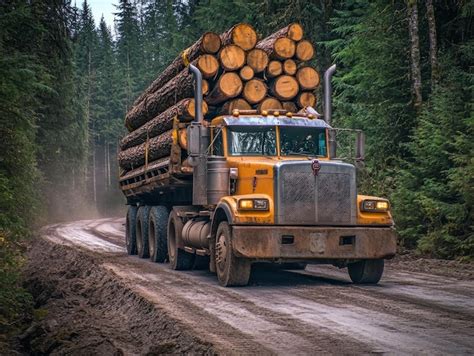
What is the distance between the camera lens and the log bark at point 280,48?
13992 mm

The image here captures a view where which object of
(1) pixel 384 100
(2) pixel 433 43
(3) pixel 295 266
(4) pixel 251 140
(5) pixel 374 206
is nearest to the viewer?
(5) pixel 374 206

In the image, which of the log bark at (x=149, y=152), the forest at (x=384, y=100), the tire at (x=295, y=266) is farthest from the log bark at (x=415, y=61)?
the log bark at (x=149, y=152)

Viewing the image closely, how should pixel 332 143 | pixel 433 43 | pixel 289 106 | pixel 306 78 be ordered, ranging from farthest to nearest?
1. pixel 433 43
2. pixel 306 78
3. pixel 289 106
4. pixel 332 143

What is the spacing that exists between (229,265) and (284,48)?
4911mm

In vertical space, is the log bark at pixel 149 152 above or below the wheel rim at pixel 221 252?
above

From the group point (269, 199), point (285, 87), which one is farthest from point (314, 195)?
point (285, 87)

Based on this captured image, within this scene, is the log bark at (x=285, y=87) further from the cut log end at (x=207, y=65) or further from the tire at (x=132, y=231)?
the tire at (x=132, y=231)

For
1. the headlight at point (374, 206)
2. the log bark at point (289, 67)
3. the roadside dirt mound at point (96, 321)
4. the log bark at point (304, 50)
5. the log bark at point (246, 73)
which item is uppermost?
the log bark at point (304, 50)

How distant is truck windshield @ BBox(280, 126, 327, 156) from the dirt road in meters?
2.17

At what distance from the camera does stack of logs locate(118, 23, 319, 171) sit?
13531 millimetres

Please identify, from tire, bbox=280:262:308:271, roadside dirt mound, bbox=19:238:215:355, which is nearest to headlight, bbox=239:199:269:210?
roadside dirt mound, bbox=19:238:215:355

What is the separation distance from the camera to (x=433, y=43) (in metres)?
18.9

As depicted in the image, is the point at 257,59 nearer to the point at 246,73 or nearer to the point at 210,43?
the point at 246,73

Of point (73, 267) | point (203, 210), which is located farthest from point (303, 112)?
point (73, 267)
